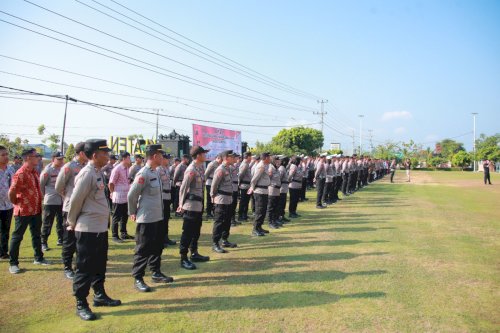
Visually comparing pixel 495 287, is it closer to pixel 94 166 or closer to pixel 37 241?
pixel 94 166

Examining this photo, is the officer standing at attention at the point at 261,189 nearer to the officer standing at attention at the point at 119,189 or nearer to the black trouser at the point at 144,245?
the officer standing at attention at the point at 119,189

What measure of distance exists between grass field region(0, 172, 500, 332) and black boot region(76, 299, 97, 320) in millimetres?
110

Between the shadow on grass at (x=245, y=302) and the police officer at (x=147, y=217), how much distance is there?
642 millimetres

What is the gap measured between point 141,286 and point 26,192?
2.96 meters

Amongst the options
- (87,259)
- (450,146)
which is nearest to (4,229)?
(87,259)

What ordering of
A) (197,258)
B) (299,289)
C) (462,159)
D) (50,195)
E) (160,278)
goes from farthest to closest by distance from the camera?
(462,159), (50,195), (197,258), (160,278), (299,289)

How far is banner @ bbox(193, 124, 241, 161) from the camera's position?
23436 mm

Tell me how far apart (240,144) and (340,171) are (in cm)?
1116

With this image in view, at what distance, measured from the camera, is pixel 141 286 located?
516 cm

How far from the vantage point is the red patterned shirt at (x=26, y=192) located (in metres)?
6.18

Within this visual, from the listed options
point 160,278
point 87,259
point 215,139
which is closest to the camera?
point 87,259

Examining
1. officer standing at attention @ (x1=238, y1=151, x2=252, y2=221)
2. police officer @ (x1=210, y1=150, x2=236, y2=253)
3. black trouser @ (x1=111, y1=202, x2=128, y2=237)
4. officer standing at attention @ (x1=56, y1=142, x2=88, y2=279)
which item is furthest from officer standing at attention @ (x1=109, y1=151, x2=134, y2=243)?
officer standing at attention @ (x1=238, y1=151, x2=252, y2=221)

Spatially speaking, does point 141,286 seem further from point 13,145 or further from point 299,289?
point 13,145

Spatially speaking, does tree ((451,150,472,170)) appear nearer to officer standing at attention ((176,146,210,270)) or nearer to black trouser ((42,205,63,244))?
officer standing at attention ((176,146,210,270))
